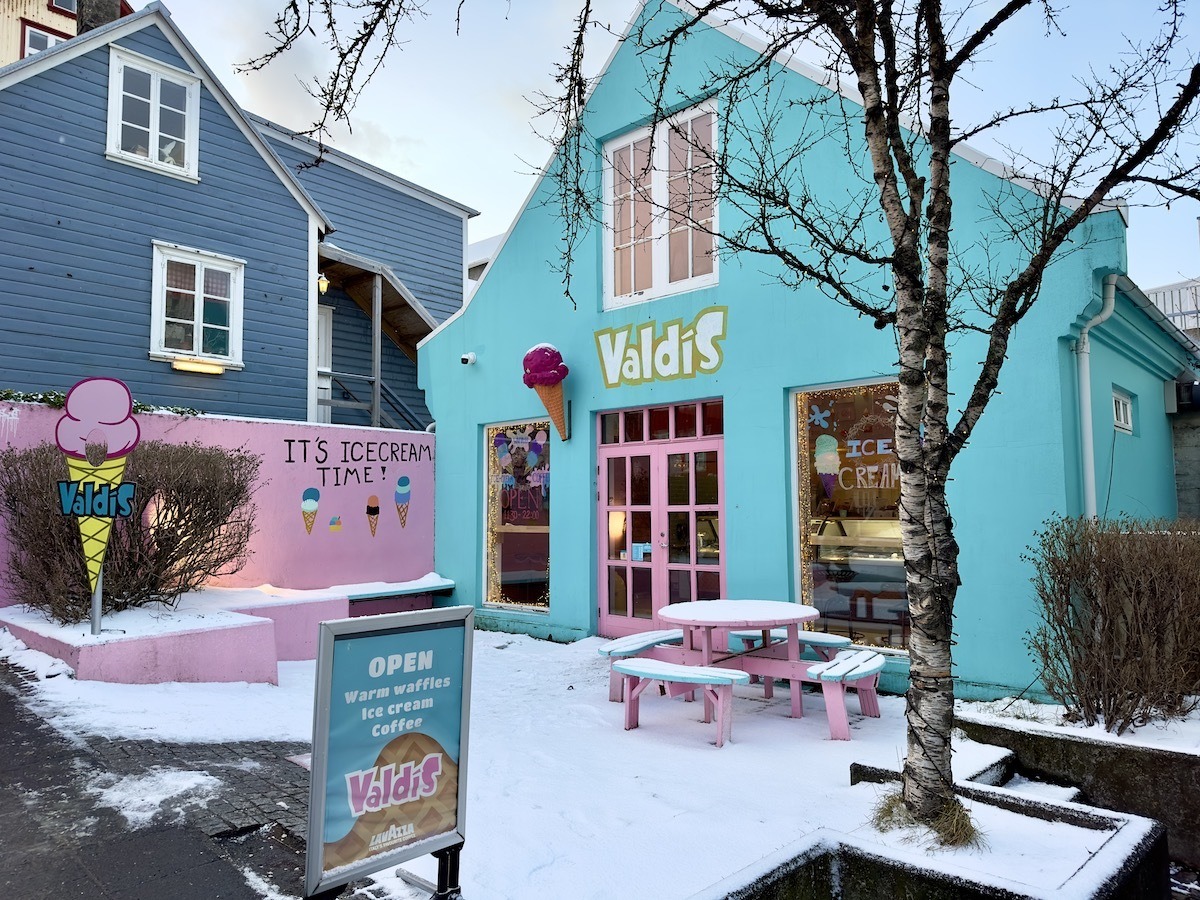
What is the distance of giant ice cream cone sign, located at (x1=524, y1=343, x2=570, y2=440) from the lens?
8781mm

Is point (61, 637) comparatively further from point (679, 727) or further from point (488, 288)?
point (488, 288)

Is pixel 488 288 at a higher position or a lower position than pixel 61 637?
higher

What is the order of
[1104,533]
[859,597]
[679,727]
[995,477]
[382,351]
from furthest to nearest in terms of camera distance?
[382,351] → [859,597] → [995,477] → [679,727] → [1104,533]

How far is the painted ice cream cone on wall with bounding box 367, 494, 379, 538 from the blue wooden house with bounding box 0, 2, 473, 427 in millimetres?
2432

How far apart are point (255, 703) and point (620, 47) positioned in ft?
24.6

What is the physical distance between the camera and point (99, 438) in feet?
20.4

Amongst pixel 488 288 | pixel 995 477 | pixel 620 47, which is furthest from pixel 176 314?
pixel 995 477

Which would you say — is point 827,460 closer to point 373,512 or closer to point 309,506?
point 373,512

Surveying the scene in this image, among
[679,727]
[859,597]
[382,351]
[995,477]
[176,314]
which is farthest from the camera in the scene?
[382,351]

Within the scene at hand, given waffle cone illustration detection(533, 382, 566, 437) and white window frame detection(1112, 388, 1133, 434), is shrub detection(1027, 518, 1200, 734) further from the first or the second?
waffle cone illustration detection(533, 382, 566, 437)

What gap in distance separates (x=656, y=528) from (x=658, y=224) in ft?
10.6

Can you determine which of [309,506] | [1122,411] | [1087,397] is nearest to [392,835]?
[1087,397]

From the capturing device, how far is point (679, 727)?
5520 mm

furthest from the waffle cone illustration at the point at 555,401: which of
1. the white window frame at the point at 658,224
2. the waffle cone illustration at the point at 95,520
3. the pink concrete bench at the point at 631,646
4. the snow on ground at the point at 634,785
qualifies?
the waffle cone illustration at the point at 95,520
